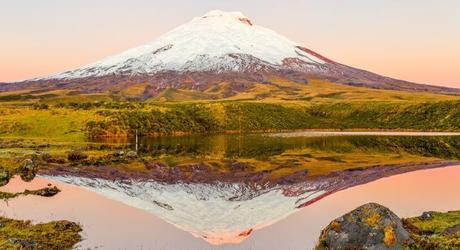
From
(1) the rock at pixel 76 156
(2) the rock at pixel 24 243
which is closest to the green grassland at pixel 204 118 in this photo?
(1) the rock at pixel 76 156

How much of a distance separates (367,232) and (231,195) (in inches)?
839

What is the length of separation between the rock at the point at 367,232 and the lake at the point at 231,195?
3.45 m

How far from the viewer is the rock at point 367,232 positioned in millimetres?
22484

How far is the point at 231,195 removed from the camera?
43.2m

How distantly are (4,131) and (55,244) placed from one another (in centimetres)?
8966

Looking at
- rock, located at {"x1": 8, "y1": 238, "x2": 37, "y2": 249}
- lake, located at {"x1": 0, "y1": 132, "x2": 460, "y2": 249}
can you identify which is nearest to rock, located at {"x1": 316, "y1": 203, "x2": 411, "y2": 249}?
lake, located at {"x1": 0, "y1": 132, "x2": 460, "y2": 249}

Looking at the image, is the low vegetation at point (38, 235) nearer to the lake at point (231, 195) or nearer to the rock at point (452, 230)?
the lake at point (231, 195)

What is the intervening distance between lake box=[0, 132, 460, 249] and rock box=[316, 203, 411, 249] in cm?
345

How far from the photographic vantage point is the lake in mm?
29656

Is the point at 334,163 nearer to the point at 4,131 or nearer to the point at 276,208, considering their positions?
the point at 276,208

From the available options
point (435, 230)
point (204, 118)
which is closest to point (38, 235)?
point (435, 230)

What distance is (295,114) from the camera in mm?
162125

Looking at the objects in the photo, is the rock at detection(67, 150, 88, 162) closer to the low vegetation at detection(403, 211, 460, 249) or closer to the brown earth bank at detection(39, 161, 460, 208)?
the brown earth bank at detection(39, 161, 460, 208)

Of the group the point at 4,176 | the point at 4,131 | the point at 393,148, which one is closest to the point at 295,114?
the point at 393,148
